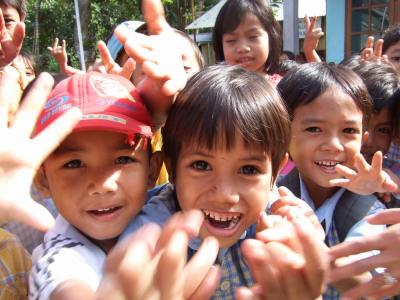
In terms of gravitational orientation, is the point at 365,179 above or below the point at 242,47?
below

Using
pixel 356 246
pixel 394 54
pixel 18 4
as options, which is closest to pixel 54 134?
pixel 356 246

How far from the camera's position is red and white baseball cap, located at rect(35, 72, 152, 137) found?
1210 mm

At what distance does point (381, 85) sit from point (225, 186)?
4.48ft

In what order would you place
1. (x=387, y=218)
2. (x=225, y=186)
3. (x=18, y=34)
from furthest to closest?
(x=18, y=34) → (x=225, y=186) → (x=387, y=218)

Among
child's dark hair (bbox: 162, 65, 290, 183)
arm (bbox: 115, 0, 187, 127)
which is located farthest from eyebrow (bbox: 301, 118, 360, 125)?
arm (bbox: 115, 0, 187, 127)

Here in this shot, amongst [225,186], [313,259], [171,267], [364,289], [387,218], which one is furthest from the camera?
[225,186]

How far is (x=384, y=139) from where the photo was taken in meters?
2.31

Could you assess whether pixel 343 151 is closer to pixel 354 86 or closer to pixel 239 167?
pixel 354 86

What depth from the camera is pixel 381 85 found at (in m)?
2.28

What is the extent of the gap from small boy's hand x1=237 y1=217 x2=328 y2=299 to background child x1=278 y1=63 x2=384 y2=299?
831 millimetres

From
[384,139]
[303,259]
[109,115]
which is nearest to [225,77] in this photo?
[109,115]

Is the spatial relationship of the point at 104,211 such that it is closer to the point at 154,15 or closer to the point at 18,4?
the point at 154,15

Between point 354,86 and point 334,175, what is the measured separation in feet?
1.33

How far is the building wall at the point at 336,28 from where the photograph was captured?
8016 mm
